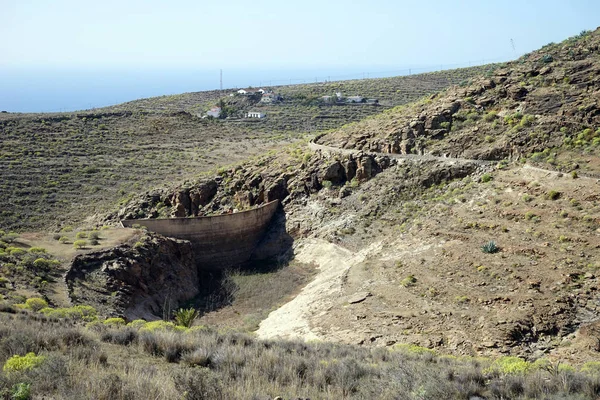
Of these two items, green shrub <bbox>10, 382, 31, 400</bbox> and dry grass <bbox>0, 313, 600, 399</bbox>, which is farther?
dry grass <bbox>0, 313, 600, 399</bbox>

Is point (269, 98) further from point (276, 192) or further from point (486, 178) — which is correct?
point (486, 178)

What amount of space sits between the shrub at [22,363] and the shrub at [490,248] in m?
14.9

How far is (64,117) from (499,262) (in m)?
53.2

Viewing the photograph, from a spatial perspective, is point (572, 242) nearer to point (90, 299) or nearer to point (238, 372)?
point (238, 372)

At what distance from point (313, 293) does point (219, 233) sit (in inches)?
328

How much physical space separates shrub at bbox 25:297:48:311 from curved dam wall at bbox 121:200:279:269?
9.82 m

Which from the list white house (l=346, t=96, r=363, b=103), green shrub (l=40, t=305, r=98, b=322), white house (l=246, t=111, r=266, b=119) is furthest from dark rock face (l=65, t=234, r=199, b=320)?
white house (l=346, t=96, r=363, b=103)

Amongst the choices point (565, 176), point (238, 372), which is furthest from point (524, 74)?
point (238, 372)

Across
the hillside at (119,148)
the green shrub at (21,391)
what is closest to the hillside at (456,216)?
the hillside at (119,148)

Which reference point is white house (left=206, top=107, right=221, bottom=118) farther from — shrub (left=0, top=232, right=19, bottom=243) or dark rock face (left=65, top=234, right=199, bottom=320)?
shrub (left=0, top=232, right=19, bottom=243)

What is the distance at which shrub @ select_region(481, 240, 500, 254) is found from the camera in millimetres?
18281

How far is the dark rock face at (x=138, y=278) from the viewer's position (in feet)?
62.6

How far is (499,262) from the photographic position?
17500mm

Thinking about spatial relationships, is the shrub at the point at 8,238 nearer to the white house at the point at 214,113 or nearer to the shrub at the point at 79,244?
the shrub at the point at 79,244
